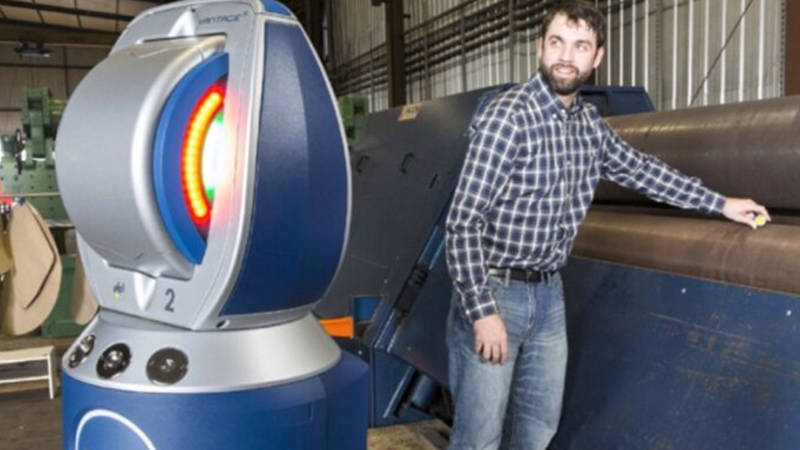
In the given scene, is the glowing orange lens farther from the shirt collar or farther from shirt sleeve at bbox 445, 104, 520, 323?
the shirt collar

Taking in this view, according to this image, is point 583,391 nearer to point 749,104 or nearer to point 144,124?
point 749,104

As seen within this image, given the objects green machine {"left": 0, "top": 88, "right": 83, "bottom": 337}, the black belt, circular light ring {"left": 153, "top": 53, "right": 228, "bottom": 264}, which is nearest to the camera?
circular light ring {"left": 153, "top": 53, "right": 228, "bottom": 264}

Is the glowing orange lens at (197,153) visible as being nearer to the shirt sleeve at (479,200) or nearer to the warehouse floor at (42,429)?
the shirt sleeve at (479,200)

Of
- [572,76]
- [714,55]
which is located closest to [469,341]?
[572,76]

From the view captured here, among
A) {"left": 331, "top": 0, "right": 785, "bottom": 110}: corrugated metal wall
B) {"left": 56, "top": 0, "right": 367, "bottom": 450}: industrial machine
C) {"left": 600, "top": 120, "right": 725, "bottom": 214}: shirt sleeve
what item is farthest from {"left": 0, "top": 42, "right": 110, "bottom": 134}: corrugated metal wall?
{"left": 56, "top": 0, "right": 367, "bottom": 450}: industrial machine

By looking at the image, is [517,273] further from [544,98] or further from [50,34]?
[50,34]

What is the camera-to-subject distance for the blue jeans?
5.53 feet

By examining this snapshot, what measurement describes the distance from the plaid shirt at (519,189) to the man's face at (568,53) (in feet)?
0.12

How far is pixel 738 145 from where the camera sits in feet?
5.98

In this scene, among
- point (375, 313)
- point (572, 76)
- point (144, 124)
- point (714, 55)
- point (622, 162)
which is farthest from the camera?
point (714, 55)

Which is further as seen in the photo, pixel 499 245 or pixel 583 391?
pixel 583 391

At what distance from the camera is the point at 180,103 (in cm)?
88

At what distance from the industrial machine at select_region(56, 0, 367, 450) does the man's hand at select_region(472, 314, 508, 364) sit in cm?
64

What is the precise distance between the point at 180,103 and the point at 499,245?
3.07 feet
